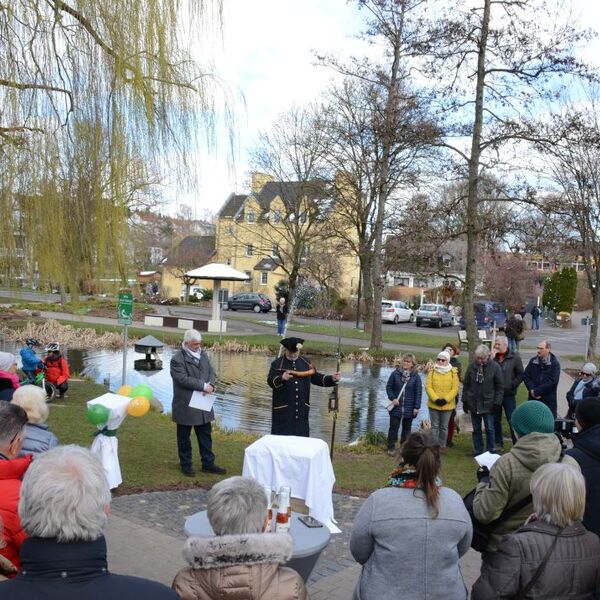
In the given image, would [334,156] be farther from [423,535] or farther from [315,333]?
[423,535]

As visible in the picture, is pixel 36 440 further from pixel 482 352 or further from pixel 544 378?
pixel 544 378

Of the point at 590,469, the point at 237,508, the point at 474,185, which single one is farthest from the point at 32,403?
the point at 474,185

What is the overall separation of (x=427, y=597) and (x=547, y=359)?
7975mm

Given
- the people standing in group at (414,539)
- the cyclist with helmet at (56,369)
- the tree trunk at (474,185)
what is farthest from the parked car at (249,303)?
the people standing in group at (414,539)

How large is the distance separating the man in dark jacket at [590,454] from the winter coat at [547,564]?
34.4 inches

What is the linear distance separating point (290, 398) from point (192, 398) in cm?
127

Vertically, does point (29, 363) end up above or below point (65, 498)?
below

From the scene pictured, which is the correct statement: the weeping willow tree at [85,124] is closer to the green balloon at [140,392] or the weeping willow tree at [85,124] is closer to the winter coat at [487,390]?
the green balloon at [140,392]

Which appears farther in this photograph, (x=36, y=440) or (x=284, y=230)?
(x=284, y=230)

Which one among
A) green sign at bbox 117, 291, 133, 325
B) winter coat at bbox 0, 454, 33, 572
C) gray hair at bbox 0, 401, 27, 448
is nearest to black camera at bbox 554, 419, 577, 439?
gray hair at bbox 0, 401, 27, 448

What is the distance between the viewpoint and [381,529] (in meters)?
3.29

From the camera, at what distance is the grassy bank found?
8438 millimetres

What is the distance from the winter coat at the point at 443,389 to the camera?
33.9ft

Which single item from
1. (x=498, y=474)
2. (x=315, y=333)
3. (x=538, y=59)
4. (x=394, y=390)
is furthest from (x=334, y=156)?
(x=498, y=474)
